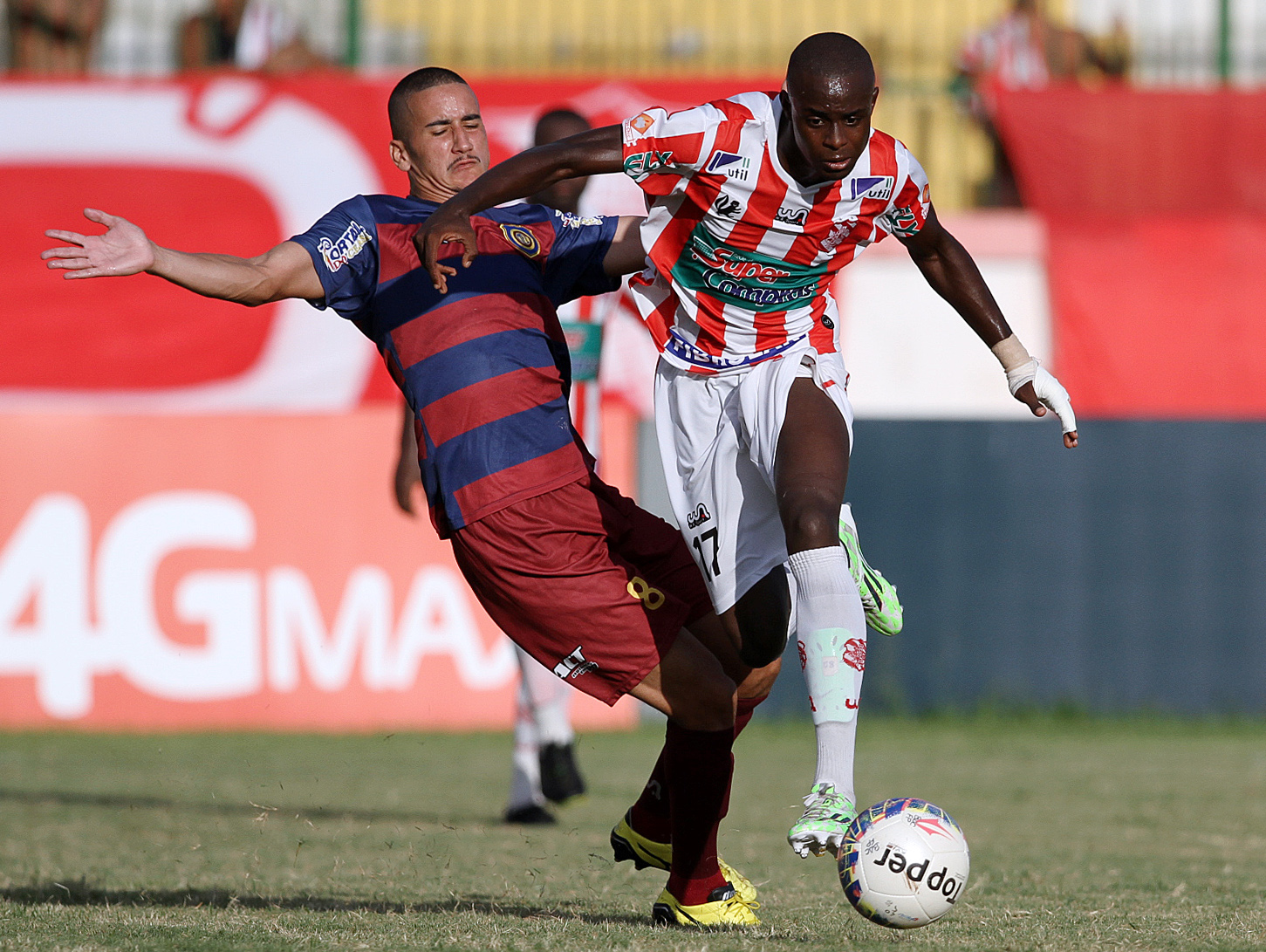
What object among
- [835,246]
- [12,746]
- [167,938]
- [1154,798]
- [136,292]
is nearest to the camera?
[167,938]

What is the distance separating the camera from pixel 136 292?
13.3m

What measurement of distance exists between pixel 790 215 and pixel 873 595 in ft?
3.82

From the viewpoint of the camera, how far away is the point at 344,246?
444 centimetres

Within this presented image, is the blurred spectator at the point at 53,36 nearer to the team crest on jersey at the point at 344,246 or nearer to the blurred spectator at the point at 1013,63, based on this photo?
the blurred spectator at the point at 1013,63

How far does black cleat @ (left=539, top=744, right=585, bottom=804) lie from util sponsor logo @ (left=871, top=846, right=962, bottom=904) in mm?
3196

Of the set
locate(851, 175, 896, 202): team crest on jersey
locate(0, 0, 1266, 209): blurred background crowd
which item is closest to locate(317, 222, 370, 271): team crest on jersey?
locate(851, 175, 896, 202): team crest on jersey

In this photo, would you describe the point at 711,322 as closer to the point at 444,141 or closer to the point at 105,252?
the point at 444,141

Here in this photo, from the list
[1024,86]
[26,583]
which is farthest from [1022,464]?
[26,583]

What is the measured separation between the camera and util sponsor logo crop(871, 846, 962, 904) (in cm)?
401

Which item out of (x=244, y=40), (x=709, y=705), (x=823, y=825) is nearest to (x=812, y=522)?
(x=709, y=705)

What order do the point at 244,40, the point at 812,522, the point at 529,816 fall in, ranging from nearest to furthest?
the point at 812,522
the point at 529,816
the point at 244,40

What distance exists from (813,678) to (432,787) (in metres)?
4.67

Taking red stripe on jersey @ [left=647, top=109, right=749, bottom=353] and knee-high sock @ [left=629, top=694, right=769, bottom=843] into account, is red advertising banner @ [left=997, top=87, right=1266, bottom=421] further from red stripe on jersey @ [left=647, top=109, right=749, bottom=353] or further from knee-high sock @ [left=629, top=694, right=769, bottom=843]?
red stripe on jersey @ [left=647, top=109, right=749, bottom=353]

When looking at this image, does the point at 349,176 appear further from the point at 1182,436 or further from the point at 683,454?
the point at 683,454
